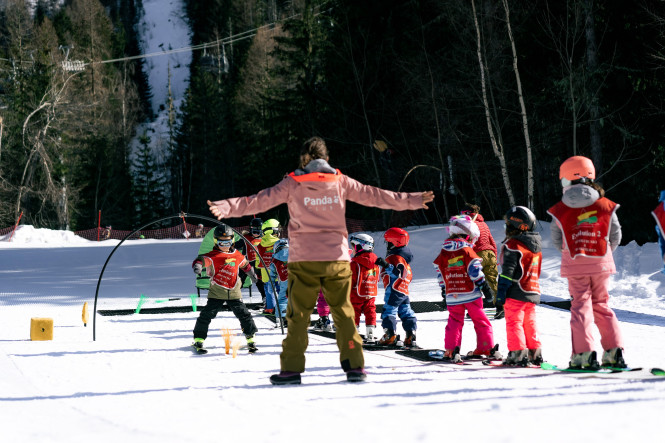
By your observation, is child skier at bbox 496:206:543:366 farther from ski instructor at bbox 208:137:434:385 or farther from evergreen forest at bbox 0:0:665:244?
evergreen forest at bbox 0:0:665:244

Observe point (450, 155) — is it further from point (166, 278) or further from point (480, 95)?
point (166, 278)

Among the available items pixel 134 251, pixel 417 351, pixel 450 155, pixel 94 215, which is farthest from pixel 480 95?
pixel 94 215

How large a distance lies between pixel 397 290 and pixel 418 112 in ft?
65.5

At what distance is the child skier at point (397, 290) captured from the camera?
8.58 m

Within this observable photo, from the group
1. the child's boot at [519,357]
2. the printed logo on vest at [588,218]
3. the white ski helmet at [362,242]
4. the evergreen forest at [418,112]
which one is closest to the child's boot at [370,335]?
the white ski helmet at [362,242]

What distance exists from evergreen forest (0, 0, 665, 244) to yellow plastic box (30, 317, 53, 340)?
885 centimetres

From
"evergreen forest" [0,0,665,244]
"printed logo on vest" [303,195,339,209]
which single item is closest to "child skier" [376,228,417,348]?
"printed logo on vest" [303,195,339,209]

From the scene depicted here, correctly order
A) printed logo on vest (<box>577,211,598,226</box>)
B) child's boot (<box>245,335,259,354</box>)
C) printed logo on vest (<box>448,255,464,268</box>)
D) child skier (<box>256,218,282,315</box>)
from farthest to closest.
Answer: child skier (<box>256,218,282,315</box>)
child's boot (<box>245,335,259,354</box>)
printed logo on vest (<box>448,255,464,268</box>)
printed logo on vest (<box>577,211,598,226</box>)

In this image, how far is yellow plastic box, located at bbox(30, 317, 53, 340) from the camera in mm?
9102

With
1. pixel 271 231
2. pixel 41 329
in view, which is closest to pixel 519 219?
pixel 271 231

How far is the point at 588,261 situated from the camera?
6242 millimetres

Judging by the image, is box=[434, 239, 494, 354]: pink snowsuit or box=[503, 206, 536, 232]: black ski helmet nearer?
box=[503, 206, 536, 232]: black ski helmet

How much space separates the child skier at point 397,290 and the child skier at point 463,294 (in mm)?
1051

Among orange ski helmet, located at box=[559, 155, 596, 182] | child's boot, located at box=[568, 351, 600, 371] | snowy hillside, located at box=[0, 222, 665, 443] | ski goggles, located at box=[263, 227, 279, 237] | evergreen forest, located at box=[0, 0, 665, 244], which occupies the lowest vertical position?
snowy hillside, located at box=[0, 222, 665, 443]
